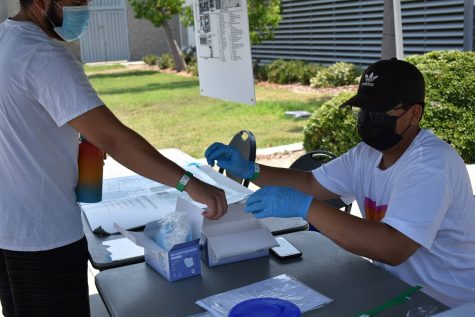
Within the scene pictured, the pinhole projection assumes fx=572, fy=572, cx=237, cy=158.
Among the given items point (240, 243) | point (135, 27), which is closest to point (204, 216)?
point (240, 243)

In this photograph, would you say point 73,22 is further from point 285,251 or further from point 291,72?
point 291,72

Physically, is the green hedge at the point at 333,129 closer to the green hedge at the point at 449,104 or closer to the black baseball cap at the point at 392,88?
the green hedge at the point at 449,104

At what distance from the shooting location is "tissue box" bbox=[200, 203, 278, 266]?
5.86ft

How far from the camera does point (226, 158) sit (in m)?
2.27

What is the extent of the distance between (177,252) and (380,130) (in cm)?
76

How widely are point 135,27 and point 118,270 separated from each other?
24078 mm

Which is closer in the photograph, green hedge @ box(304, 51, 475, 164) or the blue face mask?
the blue face mask

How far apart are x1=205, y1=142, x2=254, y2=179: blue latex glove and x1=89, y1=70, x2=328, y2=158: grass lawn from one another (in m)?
4.75

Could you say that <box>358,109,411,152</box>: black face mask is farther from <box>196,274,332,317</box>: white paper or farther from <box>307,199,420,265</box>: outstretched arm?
<box>196,274,332,317</box>: white paper

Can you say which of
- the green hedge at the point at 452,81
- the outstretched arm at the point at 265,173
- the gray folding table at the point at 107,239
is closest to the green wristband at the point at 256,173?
the outstretched arm at the point at 265,173

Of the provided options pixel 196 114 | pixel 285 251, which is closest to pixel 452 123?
pixel 285 251

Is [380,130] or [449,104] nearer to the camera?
[380,130]

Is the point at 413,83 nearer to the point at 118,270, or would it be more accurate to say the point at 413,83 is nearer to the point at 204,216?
the point at 204,216

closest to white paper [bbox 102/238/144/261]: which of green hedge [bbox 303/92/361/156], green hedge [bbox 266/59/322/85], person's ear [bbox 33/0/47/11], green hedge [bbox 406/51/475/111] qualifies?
person's ear [bbox 33/0/47/11]
